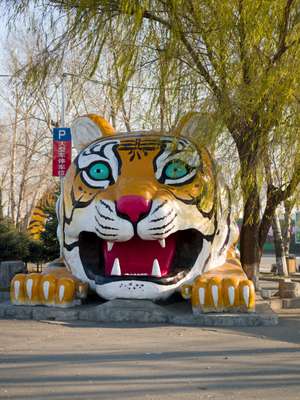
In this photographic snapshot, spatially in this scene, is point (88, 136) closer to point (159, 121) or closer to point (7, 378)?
point (159, 121)

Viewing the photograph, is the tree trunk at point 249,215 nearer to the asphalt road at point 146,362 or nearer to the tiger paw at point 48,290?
the asphalt road at point 146,362

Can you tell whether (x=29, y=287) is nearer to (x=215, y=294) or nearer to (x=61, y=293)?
(x=61, y=293)

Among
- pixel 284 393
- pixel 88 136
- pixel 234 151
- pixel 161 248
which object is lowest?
pixel 284 393

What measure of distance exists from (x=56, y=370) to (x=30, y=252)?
46.0 feet

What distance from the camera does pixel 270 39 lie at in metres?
10.3

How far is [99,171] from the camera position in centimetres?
1212

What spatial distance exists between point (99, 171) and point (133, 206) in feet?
4.16

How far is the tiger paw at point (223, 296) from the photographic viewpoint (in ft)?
36.8

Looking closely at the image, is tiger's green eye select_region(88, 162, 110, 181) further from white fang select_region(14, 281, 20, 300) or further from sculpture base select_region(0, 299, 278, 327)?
white fang select_region(14, 281, 20, 300)

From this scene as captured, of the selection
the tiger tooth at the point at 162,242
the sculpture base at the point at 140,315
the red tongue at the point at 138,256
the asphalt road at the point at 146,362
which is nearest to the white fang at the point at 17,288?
the sculpture base at the point at 140,315

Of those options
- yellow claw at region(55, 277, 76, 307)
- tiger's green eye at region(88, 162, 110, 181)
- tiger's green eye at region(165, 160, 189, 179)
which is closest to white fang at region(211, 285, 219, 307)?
tiger's green eye at region(165, 160, 189, 179)

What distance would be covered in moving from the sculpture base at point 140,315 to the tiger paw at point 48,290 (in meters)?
0.15

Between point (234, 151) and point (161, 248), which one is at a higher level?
point (234, 151)

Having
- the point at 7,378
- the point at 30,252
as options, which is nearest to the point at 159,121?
the point at 7,378
